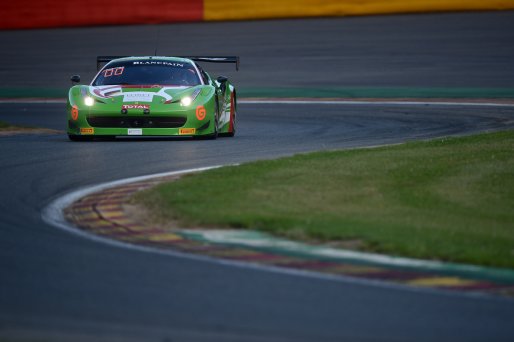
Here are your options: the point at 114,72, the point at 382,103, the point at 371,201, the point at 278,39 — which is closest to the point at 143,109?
the point at 114,72

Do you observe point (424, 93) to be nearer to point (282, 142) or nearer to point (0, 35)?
point (282, 142)

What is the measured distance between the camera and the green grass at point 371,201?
25.8 feet

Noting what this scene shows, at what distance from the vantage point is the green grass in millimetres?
7852

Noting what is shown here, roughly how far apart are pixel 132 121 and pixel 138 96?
0.32 m

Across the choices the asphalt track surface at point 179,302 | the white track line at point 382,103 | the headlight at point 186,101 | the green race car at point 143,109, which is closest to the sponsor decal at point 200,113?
the green race car at point 143,109

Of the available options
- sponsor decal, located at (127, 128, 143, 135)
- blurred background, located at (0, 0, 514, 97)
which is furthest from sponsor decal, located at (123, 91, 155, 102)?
blurred background, located at (0, 0, 514, 97)

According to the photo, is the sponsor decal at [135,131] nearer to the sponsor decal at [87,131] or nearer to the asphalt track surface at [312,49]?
the sponsor decal at [87,131]

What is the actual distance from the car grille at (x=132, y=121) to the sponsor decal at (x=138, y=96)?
0.21 m

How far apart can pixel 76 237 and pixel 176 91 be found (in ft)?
25.7

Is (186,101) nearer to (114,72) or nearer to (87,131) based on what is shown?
(87,131)

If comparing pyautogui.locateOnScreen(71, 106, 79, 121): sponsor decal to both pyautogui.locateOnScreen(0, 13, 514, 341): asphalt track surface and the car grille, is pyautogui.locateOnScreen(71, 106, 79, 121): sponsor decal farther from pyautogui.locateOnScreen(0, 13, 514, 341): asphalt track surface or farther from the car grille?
pyautogui.locateOnScreen(0, 13, 514, 341): asphalt track surface

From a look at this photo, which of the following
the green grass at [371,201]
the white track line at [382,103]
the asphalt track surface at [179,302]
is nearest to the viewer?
Result: the asphalt track surface at [179,302]

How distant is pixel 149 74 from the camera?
1650cm

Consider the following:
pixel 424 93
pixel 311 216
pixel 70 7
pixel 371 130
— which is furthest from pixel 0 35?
pixel 311 216
